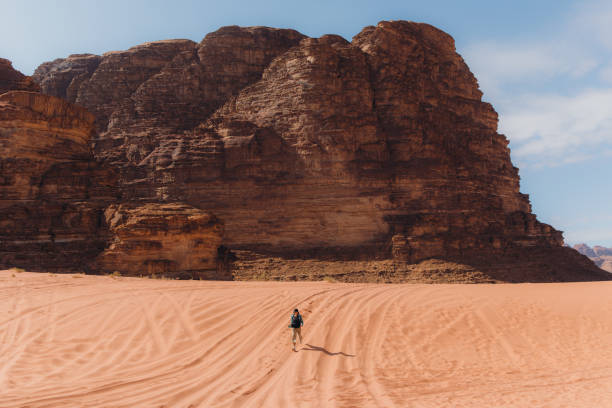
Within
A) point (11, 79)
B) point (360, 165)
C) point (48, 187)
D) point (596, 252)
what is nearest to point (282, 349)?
point (48, 187)

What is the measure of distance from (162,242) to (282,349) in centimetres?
1404

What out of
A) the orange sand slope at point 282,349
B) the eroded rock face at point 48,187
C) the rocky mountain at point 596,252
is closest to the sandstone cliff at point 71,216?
the eroded rock face at point 48,187

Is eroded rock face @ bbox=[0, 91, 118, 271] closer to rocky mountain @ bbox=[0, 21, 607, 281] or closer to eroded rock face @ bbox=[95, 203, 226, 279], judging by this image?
eroded rock face @ bbox=[95, 203, 226, 279]

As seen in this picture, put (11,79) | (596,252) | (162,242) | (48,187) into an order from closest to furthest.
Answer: (162,242) → (48,187) → (11,79) → (596,252)

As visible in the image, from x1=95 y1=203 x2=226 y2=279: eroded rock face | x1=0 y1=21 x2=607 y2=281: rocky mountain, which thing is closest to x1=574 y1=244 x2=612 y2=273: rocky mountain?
x1=0 y1=21 x2=607 y2=281: rocky mountain

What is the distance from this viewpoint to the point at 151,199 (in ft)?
138

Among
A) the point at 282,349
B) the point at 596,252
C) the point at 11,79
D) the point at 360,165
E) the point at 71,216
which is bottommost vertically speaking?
the point at 282,349

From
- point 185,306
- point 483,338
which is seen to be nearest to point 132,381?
point 185,306

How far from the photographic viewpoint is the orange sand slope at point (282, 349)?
669 cm

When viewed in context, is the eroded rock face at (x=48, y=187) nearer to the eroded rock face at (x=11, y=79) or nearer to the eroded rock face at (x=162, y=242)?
the eroded rock face at (x=162, y=242)

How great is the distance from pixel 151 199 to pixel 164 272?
75.0 feet

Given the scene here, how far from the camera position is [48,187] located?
2170 cm

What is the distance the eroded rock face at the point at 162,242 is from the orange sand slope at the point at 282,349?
18.5 feet

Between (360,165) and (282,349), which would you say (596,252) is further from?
(282,349)
